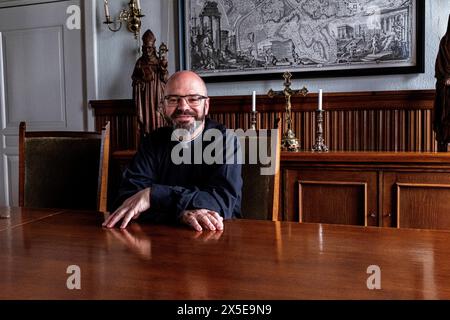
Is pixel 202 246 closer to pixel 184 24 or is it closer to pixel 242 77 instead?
pixel 242 77

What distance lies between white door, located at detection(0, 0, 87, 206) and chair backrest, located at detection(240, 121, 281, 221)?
2197 mm

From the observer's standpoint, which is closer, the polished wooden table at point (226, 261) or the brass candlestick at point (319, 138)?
the polished wooden table at point (226, 261)

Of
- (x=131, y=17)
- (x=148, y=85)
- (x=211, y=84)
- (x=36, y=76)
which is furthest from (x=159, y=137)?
(x=36, y=76)

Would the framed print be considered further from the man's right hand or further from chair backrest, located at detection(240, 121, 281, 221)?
the man's right hand

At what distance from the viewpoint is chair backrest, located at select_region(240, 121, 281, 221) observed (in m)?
1.67

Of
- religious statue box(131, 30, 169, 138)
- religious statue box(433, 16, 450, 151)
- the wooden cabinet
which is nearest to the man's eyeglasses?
the wooden cabinet

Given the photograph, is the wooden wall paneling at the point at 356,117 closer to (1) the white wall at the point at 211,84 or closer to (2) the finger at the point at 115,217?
(1) the white wall at the point at 211,84

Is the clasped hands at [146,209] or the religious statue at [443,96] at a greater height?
the religious statue at [443,96]

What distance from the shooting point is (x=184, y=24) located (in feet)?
10.6

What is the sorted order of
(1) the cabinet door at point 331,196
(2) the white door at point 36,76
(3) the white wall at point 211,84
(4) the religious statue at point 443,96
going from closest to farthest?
(1) the cabinet door at point 331,196 → (4) the religious statue at point 443,96 → (3) the white wall at point 211,84 → (2) the white door at point 36,76

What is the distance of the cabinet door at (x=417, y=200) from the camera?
214cm

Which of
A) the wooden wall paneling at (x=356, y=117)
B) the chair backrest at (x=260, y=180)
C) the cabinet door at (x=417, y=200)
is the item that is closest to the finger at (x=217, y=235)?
the chair backrest at (x=260, y=180)

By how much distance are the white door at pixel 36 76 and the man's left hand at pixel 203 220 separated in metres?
2.48
